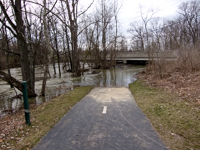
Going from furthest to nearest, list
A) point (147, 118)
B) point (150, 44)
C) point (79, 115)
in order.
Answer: point (150, 44) → point (79, 115) → point (147, 118)

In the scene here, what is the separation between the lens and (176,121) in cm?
456

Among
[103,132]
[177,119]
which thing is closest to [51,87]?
[103,132]

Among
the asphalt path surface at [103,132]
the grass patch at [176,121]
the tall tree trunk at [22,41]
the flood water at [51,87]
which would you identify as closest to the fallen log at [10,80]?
the flood water at [51,87]

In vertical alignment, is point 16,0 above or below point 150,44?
above

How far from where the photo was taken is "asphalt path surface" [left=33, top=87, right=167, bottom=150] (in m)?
3.46

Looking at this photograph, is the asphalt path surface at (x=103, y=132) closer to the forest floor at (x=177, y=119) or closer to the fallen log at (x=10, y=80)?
the forest floor at (x=177, y=119)

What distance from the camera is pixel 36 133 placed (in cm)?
419

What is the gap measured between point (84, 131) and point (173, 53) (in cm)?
1303

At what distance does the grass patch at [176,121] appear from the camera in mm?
3439

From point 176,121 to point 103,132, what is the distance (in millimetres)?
2165

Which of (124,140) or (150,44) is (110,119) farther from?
(150,44)

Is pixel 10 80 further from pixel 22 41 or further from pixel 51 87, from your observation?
pixel 51 87

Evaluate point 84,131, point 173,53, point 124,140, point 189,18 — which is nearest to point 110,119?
point 84,131

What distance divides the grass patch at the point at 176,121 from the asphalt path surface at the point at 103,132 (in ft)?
0.78
